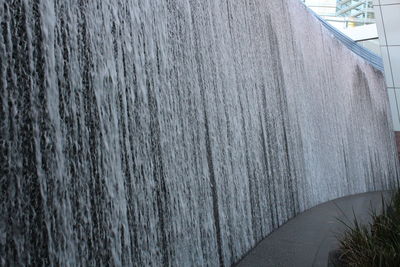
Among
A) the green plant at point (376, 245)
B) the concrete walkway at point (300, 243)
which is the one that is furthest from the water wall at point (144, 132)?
the green plant at point (376, 245)

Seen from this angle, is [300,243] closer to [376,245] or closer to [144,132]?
[376,245]

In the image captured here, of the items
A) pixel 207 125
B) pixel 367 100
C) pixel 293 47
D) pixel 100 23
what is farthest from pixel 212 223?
pixel 367 100

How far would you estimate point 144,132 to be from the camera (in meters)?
3.95

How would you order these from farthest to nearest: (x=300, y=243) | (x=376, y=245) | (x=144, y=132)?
(x=300, y=243) < (x=144, y=132) < (x=376, y=245)

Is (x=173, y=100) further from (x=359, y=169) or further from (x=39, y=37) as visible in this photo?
(x=359, y=169)

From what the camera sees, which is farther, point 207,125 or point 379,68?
point 379,68

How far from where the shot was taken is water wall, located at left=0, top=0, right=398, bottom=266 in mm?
2811

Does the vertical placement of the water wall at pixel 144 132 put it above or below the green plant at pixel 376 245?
above

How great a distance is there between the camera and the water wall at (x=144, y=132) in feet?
9.22

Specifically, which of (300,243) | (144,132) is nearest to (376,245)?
(300,243)

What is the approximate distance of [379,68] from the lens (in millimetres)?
A: 16438

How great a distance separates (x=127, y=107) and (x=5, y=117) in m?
1.25

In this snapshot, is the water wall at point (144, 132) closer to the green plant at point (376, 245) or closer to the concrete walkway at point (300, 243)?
the concrete walkway at point (300, 243)

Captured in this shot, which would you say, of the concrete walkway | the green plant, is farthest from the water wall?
the green plant
